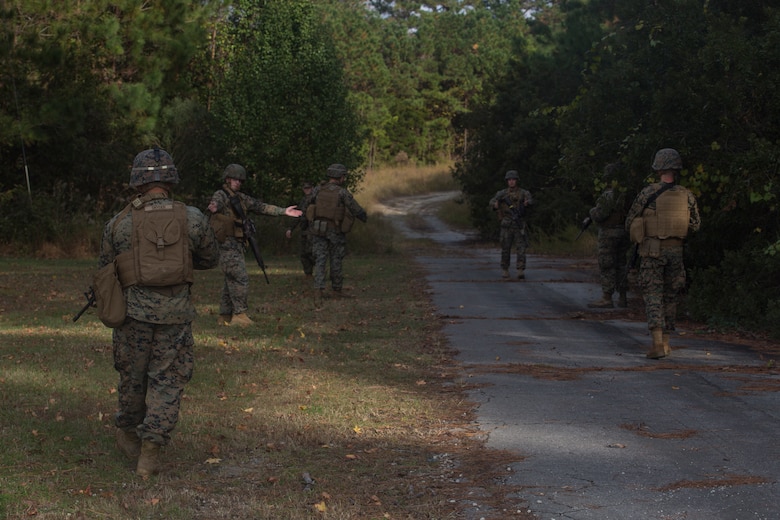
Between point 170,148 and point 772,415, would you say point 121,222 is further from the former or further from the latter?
point 170,148

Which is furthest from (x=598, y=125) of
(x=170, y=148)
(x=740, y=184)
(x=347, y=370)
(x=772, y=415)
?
(x=170, y=148)

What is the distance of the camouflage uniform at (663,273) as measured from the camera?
10672 millimetres

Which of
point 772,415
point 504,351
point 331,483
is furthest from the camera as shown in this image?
point 504,351

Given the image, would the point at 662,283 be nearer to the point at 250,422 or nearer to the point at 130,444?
the point at 250,422

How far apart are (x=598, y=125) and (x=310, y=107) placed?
51.0 feet

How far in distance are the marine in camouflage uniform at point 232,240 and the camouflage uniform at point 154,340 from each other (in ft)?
18.5

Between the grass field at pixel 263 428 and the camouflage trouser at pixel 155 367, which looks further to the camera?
the camouflage trouser at pixel 155 367

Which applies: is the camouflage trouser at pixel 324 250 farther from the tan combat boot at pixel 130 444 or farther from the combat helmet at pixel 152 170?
the combat helmet at pixel 152 170

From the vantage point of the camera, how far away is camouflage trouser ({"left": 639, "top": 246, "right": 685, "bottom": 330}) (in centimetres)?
1065

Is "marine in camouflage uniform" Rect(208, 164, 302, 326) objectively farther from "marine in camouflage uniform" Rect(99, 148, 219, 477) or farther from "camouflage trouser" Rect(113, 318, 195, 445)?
"camouflage trouser" Rect(113, 318, 195, 445)

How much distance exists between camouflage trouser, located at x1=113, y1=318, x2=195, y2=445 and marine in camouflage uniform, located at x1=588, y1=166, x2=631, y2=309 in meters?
9.54

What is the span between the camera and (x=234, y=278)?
519 inches

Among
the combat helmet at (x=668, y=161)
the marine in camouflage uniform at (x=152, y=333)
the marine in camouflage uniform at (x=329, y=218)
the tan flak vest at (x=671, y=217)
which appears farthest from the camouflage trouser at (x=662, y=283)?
the marine in camouflage uniform at (x=329, y=218)

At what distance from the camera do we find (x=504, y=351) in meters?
11.3
